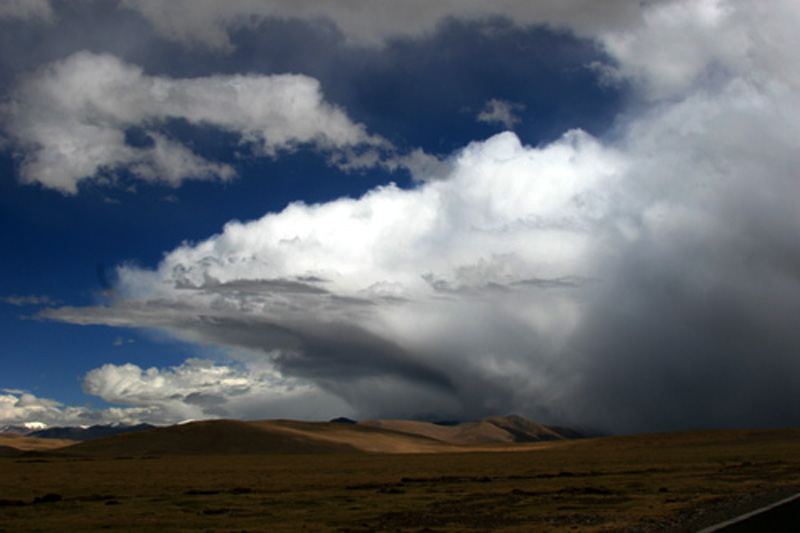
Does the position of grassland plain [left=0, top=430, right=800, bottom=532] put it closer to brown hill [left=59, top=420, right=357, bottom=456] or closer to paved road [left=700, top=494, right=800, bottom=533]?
paved road [left=700, top=494, right=800, bottom=533]

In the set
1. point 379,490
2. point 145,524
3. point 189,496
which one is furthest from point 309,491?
point 145,524

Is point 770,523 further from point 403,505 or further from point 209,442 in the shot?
point 209,442

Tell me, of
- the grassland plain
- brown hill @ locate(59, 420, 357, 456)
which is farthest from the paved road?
brown hill @ locate(59, 420, 357, 456)

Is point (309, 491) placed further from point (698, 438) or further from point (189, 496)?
point (698, 438)

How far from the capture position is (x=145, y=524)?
2927 centimetres

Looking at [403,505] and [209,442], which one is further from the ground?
[403,505]

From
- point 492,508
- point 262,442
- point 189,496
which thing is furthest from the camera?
point 262,442

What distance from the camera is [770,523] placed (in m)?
20.4

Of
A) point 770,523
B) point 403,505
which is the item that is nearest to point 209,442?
point 403,505

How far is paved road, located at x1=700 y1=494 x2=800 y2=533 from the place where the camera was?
62.0 feet

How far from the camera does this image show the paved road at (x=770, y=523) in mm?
18906

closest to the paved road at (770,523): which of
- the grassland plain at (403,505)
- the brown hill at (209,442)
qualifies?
the grassland plain at (403,505)

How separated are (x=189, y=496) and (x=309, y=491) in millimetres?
7911

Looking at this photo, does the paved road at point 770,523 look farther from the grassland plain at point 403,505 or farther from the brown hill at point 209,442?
the brown hill at point 209,442
